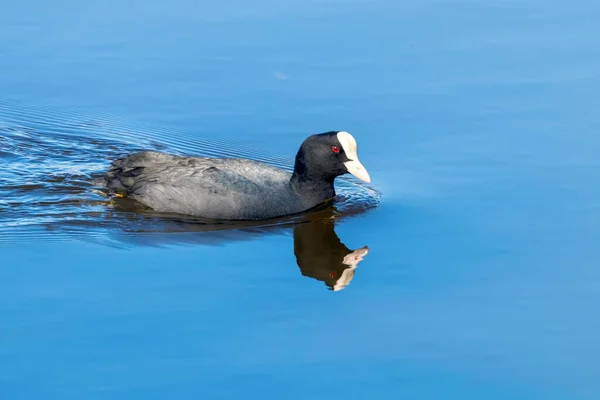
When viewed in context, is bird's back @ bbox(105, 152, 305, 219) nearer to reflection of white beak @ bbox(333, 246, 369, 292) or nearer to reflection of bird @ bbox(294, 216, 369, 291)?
reflection of bird @ bbox(294, 216, 369, 291)

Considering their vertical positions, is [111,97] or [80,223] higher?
[111,97]

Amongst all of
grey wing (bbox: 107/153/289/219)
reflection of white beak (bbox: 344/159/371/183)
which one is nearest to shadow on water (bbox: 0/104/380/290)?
grey wing (bbox: 107/153/289/219)

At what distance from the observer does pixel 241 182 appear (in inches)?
366

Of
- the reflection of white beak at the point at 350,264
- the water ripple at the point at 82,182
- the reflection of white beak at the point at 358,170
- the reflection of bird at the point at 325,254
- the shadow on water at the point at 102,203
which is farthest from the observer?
the reflection of white beak at the point at 358,170

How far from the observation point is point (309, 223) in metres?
9.30

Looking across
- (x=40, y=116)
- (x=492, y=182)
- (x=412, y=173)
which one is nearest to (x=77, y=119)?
(x=40, y=116)

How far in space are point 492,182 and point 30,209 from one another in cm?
390

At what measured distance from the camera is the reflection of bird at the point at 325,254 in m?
8.14

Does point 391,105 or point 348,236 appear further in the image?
point 391,105

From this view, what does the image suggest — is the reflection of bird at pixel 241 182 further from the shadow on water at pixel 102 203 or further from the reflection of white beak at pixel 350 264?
the reflection of white beak at pixel 350 264

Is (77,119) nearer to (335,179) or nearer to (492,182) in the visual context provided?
(335,179)

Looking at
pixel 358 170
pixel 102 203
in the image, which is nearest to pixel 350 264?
pixel 358 170

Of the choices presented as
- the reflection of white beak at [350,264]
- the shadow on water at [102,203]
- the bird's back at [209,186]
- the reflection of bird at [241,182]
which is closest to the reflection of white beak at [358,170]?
the reflection of bird at [241,182]

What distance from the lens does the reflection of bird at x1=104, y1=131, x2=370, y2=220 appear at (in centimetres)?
924
